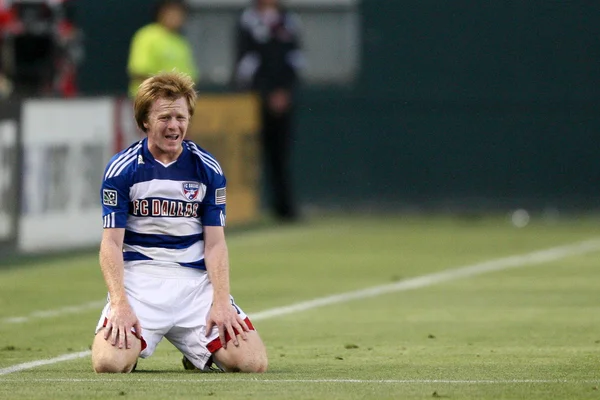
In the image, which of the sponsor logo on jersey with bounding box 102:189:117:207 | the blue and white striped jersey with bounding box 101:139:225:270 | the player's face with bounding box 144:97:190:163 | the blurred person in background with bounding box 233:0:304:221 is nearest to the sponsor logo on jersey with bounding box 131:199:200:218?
the blue and white striped jersey with bounding box 101:139:225:270

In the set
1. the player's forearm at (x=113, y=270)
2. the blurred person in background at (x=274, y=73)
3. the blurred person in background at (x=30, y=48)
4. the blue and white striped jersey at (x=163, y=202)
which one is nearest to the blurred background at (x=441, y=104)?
the blurred person in background at (x=274, y=73)

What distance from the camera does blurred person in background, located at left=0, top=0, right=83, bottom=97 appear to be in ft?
59.0

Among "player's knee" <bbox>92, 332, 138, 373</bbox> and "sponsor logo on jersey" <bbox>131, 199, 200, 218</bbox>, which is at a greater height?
"sponsor logo on jersey" <bbox>131, 199, 200, 218</bbox>

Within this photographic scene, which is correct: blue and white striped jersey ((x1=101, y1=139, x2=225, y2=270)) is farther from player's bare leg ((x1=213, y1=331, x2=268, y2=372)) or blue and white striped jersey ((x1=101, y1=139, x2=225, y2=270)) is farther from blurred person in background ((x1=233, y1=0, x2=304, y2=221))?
blurred person in background ((x1=233, y1=0, x2=304, y2=221))

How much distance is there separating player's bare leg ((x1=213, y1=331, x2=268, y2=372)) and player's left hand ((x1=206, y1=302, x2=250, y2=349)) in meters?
0.02

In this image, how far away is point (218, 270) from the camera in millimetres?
7992

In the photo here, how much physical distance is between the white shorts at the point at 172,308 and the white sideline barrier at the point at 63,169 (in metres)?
7.44

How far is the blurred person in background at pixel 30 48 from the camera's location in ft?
59.0

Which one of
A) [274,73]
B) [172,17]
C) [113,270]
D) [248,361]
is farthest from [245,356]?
[274,73]

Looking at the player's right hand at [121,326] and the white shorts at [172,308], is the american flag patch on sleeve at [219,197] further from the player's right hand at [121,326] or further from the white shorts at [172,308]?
the player's right hand at [121,326]

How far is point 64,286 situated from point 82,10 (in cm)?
1062

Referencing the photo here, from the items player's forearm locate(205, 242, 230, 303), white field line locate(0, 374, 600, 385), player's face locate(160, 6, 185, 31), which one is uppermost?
player's face locate(160, 6, 185, 31)

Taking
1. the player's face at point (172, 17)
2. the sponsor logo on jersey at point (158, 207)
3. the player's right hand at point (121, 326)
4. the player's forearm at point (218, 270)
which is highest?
the player's face at point (172, 17)

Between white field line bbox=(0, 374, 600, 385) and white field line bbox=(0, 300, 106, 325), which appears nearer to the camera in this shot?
white field line bbox=(0, 374, 600, 385)
